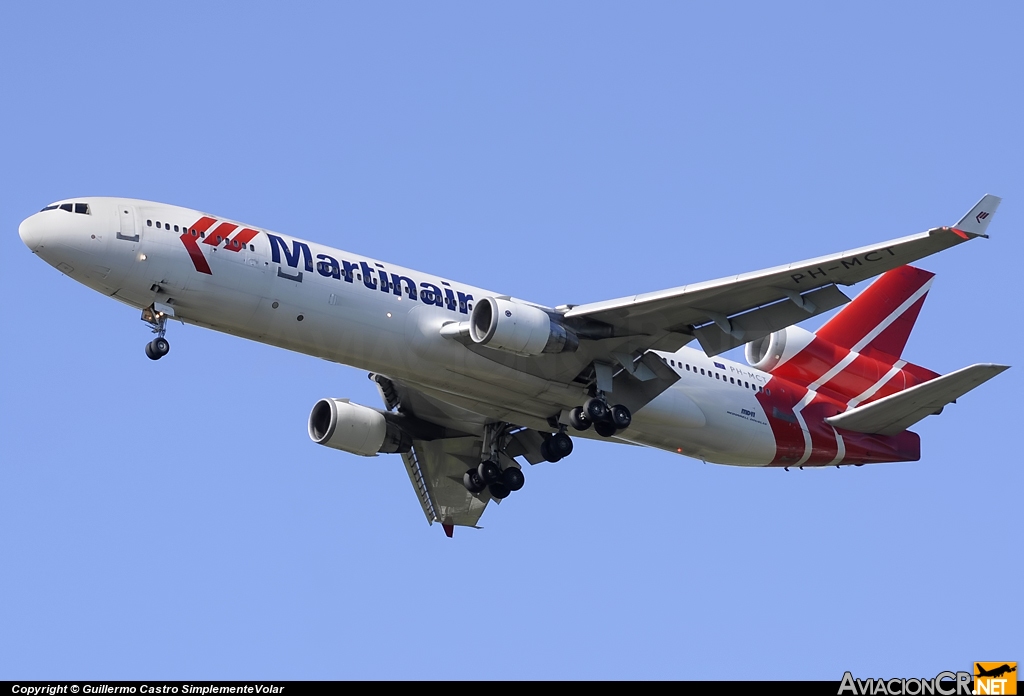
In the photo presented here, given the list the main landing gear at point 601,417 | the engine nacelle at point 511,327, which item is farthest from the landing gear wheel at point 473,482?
the engine nacelle at point 511,327

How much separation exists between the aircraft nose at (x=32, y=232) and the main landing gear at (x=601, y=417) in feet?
47.9

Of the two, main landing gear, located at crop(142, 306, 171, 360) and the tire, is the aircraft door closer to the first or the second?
main landing gear, located at crop(142, 306, 171, 360)

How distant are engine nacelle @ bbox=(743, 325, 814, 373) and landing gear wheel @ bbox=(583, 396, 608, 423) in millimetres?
6886

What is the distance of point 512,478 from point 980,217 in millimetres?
16935

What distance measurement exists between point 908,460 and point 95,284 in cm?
2464

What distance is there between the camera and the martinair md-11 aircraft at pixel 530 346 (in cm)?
3462

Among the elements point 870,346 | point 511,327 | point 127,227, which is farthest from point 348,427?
point 870,346

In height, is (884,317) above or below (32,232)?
above

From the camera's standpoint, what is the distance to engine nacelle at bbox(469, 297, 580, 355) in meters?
35.7

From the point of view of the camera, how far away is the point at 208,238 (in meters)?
35.1

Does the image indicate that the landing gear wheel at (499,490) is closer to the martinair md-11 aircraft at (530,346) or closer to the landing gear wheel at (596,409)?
the martinair md-11 aircraft at (530,346)

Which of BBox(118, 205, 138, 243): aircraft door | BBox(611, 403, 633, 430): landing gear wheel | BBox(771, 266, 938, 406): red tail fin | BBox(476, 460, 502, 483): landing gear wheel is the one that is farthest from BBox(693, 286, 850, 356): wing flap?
BBox(118, 205, 138, 243): aircraft door

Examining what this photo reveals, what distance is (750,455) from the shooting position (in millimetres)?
42281

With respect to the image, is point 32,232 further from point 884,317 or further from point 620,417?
point 884,317
